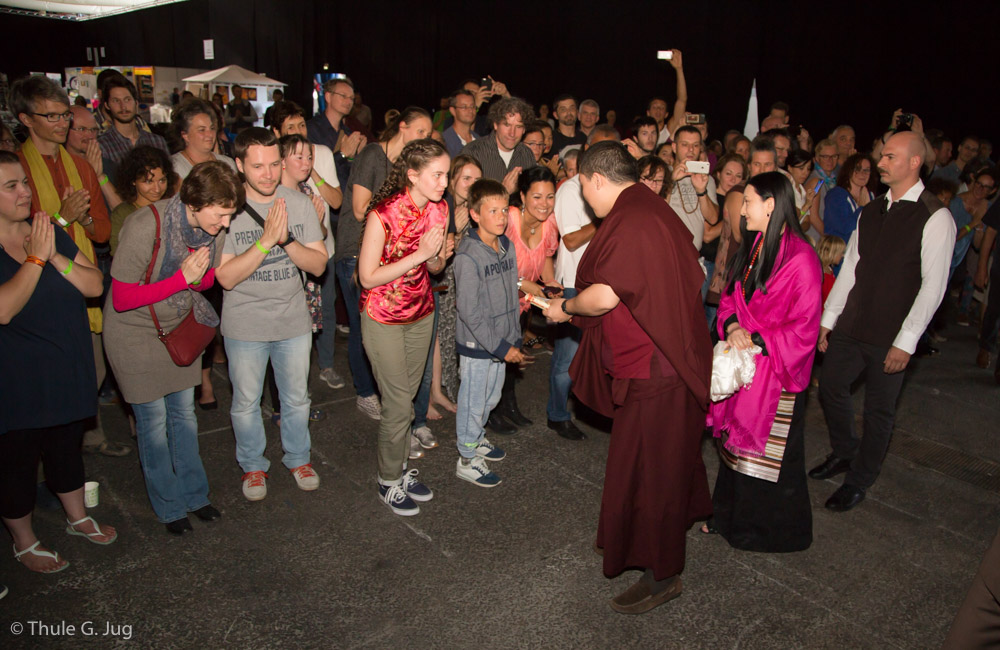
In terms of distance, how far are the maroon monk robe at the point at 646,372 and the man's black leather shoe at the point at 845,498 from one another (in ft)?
4.60

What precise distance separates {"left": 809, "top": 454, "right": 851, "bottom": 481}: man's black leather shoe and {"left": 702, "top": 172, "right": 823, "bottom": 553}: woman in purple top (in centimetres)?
92

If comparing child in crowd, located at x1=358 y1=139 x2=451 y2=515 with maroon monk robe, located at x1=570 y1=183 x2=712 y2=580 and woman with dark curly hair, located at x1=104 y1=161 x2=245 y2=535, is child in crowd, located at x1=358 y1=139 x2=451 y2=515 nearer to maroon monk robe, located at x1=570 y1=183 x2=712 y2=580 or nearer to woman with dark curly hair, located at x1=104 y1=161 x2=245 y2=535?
woman with dark curly hair, located at x1=104 y1=161 x2=245 y2=535

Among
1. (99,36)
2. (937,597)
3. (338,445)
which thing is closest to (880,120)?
(937,597)

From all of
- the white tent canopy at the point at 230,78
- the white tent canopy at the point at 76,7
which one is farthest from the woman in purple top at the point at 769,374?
the white tent canopy at the point at 76,7

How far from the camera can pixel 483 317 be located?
3.61m

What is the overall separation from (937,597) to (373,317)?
3.06m

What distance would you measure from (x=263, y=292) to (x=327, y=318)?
1.71 m

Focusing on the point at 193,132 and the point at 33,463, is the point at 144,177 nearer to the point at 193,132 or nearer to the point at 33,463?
the point at 193,132

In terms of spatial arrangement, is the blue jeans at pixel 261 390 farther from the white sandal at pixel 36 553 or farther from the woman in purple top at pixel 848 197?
the woman in purple top at pixel 848 197

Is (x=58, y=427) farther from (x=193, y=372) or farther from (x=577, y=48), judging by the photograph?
(x=577, y=48)

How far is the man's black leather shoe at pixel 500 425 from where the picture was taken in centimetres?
453

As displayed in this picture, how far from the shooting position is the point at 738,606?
2.95 metres

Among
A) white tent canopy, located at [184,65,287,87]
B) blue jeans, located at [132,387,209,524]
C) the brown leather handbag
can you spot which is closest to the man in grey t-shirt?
the brown leather handbag

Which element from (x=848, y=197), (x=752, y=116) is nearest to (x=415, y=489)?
(x=848, y=197)
